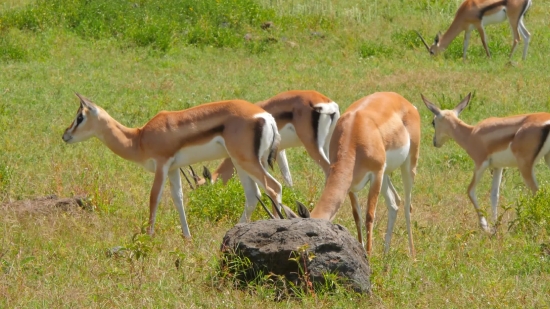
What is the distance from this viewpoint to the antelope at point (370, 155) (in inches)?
225

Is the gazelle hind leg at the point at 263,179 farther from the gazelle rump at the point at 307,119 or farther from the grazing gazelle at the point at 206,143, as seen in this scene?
the gazelle rump at the point at 307,119

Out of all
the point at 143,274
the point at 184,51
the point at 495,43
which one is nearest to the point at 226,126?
the point at 143,274

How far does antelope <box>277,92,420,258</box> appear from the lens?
572cm

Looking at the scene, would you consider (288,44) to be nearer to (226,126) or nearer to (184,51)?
(184,51)

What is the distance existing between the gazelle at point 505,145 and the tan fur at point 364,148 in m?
1.03

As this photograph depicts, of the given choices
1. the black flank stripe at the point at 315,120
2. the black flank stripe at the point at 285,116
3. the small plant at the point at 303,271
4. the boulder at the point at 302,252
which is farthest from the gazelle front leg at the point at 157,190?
the small plant at the point at 303,271

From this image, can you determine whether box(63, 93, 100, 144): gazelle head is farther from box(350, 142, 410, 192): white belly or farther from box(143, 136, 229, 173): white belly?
box(350, 142, 410, 192): white belly

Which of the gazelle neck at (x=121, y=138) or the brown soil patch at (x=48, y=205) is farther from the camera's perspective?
the gazelle neck at (x=121, y=138)

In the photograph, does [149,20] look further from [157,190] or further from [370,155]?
[370,155]

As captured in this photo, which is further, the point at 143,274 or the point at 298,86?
the point at 298,86

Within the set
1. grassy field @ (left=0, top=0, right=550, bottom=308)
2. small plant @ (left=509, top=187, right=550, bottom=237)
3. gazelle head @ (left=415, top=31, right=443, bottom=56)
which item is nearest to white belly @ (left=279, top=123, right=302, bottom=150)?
grassy field @ (left=0, top=0, right=550, bottom=308)

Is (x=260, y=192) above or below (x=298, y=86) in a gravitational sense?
above

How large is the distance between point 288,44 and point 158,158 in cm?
718

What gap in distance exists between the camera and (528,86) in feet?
37.9
